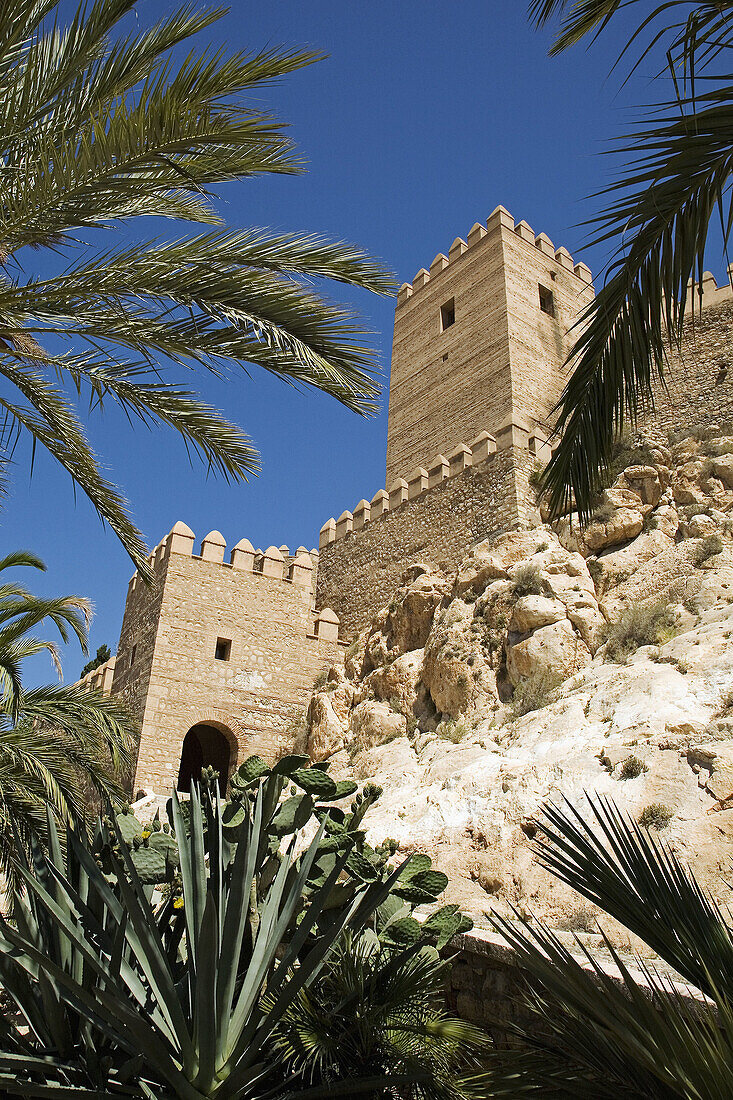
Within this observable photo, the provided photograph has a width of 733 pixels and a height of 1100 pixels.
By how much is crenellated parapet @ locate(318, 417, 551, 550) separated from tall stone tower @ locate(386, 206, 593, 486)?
946 mm

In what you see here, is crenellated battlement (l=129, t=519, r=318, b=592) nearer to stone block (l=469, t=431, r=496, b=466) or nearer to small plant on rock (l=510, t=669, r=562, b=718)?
stone block (l=469, t=431, r=496, b=466)

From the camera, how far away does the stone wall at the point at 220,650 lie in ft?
43.7

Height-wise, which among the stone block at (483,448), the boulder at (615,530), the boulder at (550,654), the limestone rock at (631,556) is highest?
the stone block at (483,448)

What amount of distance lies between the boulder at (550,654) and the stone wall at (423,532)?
255cm

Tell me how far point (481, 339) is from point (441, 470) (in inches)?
141

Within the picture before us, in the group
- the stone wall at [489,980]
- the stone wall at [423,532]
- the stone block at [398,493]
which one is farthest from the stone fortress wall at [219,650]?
the stone wall at [489,980]

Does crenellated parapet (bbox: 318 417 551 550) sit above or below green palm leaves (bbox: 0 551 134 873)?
above

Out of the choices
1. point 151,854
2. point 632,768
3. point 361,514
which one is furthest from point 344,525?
point 151,854

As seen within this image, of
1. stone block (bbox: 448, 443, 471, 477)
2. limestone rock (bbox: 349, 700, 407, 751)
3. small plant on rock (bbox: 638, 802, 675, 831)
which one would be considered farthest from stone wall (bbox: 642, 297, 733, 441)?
small plant on rock (bbox: 638, 802, 675, 831)

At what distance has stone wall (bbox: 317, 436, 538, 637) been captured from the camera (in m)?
12.6

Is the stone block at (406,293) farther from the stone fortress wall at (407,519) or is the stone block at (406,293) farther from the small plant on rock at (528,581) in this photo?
the small plant on rock at (528,581)

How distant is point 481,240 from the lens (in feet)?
56.9

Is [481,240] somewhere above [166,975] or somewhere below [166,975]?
above

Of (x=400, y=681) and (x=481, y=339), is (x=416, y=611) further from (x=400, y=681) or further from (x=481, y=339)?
(x=481, y=339)
